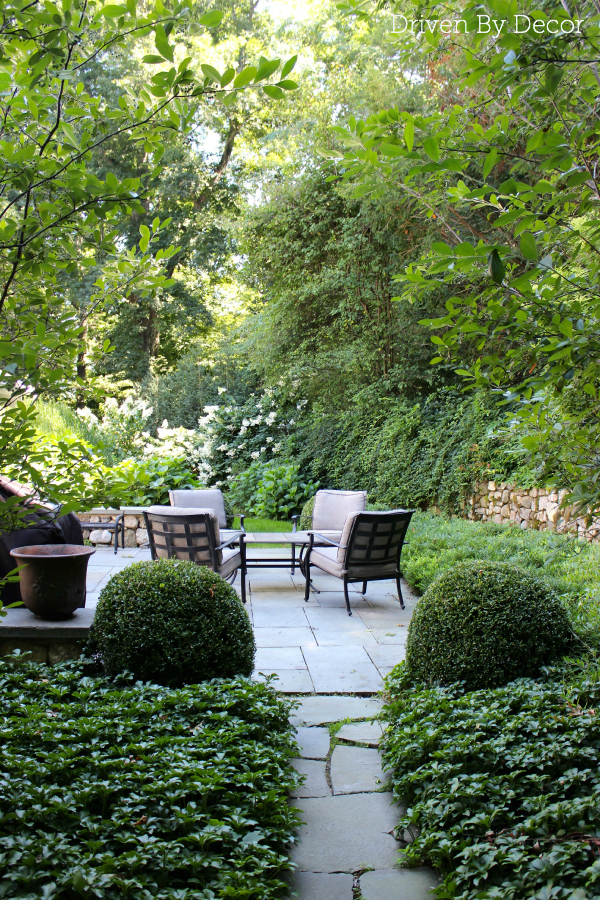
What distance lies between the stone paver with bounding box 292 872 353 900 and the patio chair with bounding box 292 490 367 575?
4586mm

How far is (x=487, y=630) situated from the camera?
2.96 metres

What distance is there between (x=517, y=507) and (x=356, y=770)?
4.93 meters

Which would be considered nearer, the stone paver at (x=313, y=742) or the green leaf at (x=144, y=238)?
the green leaf at (x=144, y=238)

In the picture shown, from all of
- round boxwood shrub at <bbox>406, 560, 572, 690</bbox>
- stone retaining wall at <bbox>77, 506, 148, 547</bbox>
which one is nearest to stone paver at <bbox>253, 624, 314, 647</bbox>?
round boxwood shrub at <bbox>406, 560, 572, 690</bbox>

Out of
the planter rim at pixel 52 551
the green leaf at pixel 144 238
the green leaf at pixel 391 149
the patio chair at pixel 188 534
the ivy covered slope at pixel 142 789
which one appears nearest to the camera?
the green leaf at pixel 391 149

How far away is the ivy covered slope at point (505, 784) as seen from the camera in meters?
1.77

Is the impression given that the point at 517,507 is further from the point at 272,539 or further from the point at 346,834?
the point at 346,834

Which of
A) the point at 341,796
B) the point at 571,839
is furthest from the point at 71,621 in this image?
the point at 571,839

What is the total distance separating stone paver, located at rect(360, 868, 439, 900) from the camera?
6.17ft

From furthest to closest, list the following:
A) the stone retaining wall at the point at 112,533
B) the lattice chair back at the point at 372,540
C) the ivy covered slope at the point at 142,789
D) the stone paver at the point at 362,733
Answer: the stone retaining wall at the point at 112,533, the lattice chair back at the point at 372,540, the stone paver at the point at 362,733, the ivy covered slope at the point at 142,789

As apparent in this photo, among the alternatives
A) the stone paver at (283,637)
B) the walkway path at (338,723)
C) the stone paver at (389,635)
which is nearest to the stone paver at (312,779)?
the walkway path at (338,723)

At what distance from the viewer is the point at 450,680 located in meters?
3.01

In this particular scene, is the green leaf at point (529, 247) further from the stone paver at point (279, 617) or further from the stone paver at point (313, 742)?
the stone paver at point (279, 617)

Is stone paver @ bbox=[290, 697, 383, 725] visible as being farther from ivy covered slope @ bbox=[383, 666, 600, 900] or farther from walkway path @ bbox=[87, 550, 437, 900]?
Result: ivy covered slope @ bbox=[383, 666, 600, 900]
